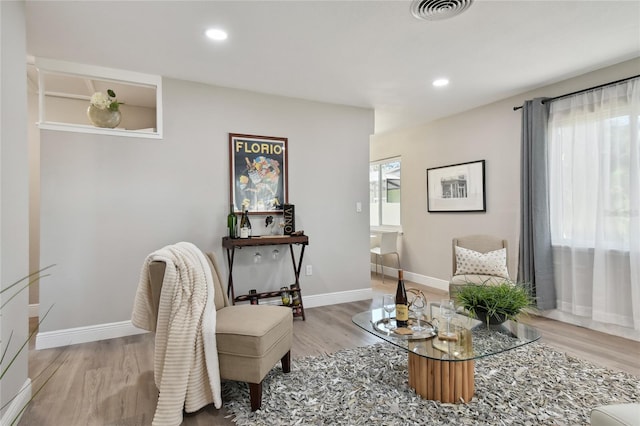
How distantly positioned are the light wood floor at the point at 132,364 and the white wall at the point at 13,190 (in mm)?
269

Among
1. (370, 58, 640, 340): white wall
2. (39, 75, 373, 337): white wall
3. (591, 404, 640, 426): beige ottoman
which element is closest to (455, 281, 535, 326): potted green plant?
(591, 404, 640, 426): beige ottoman

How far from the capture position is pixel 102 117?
10.4ft

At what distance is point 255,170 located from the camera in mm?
3770

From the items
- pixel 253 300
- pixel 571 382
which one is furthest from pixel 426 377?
pixel 253 300

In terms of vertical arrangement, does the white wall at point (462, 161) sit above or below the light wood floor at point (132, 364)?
above

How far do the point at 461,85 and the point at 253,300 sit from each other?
10.1ft

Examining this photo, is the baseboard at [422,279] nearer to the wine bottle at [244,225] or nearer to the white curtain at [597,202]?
the white curtain at [597,202]

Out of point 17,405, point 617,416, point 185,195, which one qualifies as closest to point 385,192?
point 185,195

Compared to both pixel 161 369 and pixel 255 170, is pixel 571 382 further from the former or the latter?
pixel 255 170

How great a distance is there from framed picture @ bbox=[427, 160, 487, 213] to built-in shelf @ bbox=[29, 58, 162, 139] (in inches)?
141

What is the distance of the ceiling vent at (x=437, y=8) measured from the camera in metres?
2.17

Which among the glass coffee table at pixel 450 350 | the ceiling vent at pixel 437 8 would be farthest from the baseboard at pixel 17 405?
the ceiling vent at pixel 437 8

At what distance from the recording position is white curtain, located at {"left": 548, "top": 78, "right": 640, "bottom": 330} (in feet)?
9.75

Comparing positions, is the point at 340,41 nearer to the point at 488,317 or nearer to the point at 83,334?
the point at 488,317
